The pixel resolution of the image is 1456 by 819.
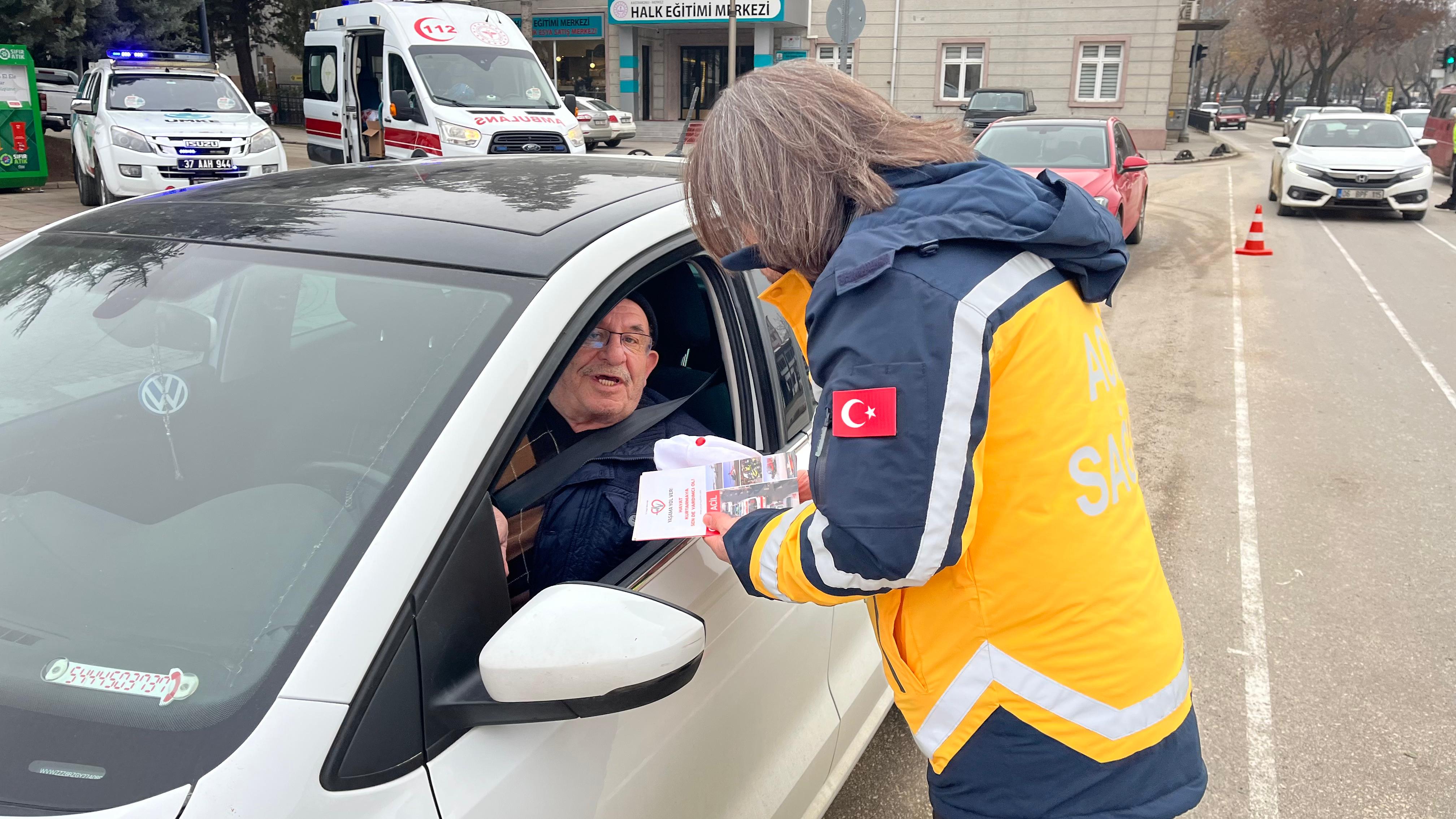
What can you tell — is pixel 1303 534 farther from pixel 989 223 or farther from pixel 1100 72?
pixel 1100 72

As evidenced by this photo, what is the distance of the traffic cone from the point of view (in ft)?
40.0

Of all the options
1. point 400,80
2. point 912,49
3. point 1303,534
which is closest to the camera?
point 1303,534

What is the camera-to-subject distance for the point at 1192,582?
13.5ft

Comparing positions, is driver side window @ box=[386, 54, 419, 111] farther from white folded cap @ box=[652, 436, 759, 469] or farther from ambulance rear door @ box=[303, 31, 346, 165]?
white folded cap @ box=[652, 436, 759, 469]

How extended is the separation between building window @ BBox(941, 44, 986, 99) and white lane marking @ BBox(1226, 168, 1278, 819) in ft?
99.3

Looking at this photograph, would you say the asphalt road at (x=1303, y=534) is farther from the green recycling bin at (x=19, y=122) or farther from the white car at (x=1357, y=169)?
the green recycling bin at (x=19, y=122)

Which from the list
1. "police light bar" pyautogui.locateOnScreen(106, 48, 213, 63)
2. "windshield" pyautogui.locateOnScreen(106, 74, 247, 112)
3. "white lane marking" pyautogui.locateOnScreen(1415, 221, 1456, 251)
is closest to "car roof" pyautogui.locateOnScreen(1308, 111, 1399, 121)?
"white lane marking" pyautogui.locateOnScreen(1415, 221, 1456, 251)

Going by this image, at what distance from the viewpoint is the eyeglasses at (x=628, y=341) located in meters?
2.12

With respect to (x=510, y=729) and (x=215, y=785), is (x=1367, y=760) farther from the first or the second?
(x=215, y=785)

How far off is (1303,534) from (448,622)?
4438 millimetres

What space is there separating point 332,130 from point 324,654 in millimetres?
15409

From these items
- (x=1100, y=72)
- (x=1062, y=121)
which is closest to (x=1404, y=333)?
(x=1062, y=121)

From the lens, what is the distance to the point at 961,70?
34.5m

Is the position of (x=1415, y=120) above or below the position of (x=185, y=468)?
above
